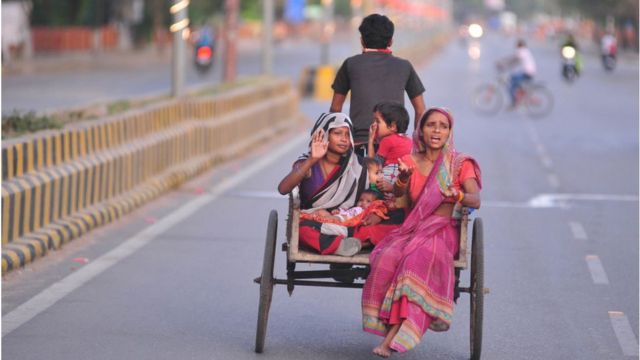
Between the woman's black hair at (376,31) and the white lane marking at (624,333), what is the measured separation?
86.4 inches

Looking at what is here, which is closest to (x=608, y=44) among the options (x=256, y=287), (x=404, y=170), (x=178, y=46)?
(x=178, y=46)

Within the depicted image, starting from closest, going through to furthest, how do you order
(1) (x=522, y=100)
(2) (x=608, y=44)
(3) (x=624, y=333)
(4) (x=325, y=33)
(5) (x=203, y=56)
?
1. (3) (x=624, y=333)
2. (1) (x=522, y=100)
3. (4) (x=325, y=33)
4. (5) (x=203, y=56)
5. (2) (x=608, y=44)

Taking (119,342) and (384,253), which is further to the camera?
(119,342)

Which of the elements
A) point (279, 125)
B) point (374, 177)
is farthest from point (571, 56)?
point (374, 177)

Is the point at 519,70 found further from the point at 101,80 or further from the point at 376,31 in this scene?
the point at 376,31

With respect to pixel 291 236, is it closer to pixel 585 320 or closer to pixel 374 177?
pixel 374 177

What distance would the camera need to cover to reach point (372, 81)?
373 inches

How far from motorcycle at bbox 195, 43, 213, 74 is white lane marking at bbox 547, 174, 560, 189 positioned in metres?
30.9

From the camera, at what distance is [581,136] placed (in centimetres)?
2670

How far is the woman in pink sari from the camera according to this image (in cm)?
715

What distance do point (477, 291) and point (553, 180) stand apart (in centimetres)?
1133

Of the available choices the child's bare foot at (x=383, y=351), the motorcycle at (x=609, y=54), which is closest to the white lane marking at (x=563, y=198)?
the child's bare foot at (x=383, y=351)

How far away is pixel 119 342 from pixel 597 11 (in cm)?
10002

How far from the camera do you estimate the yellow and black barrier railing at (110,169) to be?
10.8 meters
